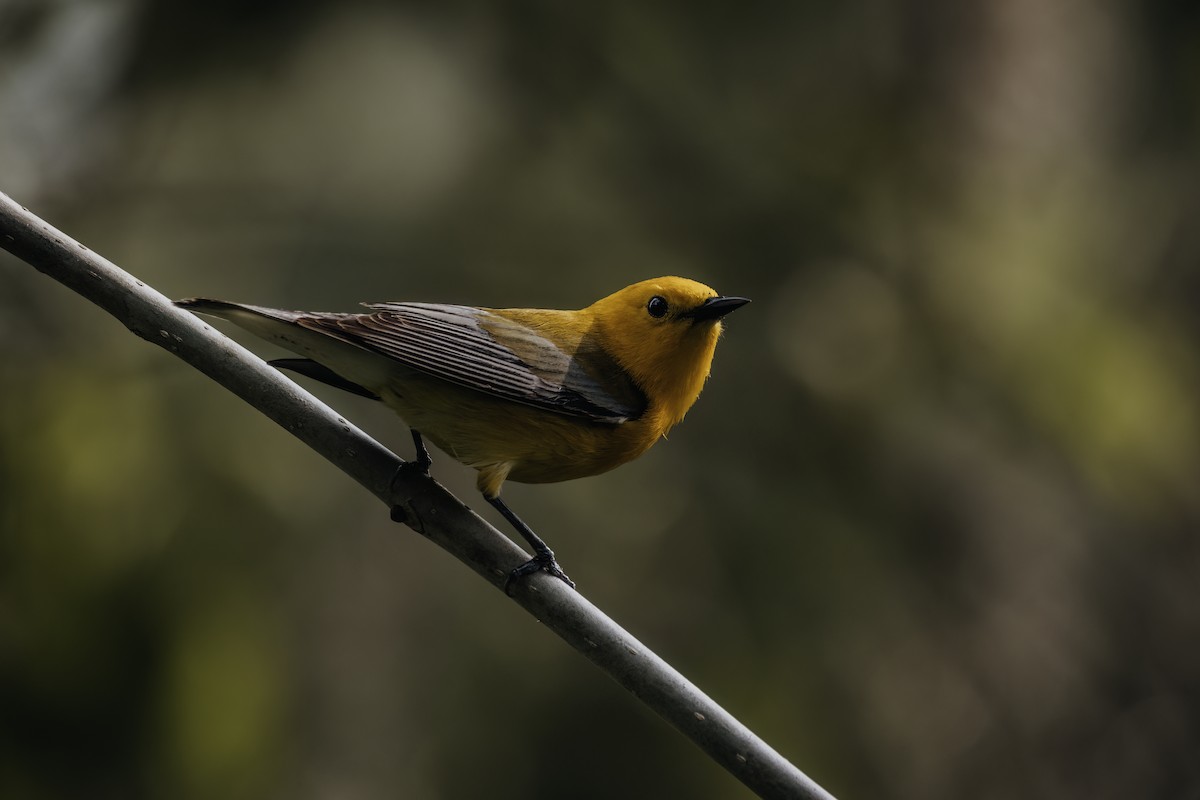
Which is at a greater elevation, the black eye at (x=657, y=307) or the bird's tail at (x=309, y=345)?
the black eye at (x=657, y=307)

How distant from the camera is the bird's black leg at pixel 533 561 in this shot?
2717 millimetres

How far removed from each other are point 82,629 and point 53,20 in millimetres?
3611

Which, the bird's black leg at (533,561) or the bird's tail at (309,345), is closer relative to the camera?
the bird's black leg at (533,561)

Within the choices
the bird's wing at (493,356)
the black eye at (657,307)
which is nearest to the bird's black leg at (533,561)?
the bird's wing at (493,356)

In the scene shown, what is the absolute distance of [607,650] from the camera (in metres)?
2.55

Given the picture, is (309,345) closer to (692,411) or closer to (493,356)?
(493,356)

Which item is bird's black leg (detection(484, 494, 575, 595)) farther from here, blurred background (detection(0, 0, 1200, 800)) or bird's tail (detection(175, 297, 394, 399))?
blurred background (detection(0, 0, 1200, 800))

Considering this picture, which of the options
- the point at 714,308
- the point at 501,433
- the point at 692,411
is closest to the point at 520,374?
the point at 501,433

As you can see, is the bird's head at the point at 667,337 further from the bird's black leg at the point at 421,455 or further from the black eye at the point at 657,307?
the bird's black leg at the point at 421,455

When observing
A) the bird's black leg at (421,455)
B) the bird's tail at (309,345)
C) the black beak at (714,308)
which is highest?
the black beak at (714,308)

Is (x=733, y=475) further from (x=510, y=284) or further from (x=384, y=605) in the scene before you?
(x=384, y=605)

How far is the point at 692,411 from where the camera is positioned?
6.87 m

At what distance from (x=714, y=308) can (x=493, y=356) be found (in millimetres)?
667

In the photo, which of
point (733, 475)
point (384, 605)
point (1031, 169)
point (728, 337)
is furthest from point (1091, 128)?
point (384, 605)
